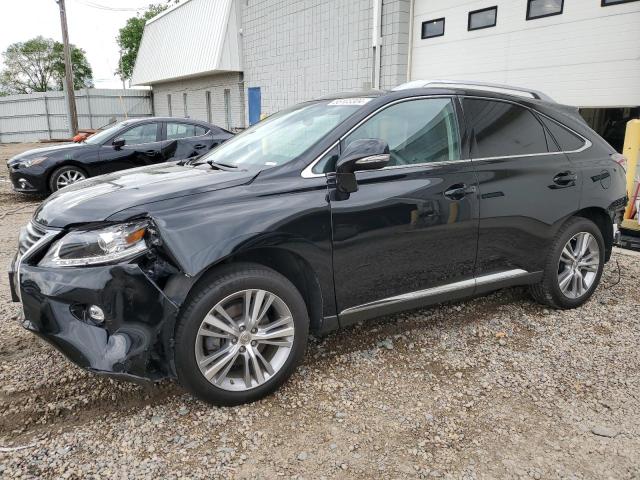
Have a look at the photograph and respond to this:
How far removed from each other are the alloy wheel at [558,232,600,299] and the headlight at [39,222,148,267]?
10.5ft

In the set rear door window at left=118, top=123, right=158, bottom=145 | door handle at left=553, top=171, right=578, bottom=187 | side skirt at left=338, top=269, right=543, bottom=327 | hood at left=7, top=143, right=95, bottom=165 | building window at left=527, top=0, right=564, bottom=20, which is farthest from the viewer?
rear door window at left=118, top=123, right=158, bottom=145

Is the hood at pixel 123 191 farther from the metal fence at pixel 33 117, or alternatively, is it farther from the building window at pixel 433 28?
the metal fence at pixel 33 117

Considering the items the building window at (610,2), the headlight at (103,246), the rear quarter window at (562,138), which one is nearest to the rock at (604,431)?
the rear quarter window at (562,138)

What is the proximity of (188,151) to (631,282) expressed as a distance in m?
7.14

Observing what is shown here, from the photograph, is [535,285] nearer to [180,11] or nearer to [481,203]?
[481,203]

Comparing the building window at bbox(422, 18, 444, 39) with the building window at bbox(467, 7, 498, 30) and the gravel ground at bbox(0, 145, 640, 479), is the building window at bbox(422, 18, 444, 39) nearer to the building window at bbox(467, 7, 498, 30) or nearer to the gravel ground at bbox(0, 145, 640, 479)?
the building window at bbox(467, 7, 498, 30)

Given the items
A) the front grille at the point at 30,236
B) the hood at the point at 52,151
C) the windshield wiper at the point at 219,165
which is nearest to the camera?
the front grille at the point at 30,236

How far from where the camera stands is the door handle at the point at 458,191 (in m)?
3.23

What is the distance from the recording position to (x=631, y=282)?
4.80m

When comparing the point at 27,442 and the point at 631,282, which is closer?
the point at 27,442

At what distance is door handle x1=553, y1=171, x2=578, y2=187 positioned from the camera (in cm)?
375

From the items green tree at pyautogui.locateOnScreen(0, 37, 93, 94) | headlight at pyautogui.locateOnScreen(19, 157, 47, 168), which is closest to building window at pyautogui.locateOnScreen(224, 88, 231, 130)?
headlight at pyautogui.locateOnScreen(19, 157, 47, 168)

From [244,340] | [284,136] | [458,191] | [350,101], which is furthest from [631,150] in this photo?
[244,340]

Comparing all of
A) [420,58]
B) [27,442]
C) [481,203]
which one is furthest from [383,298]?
[420,58]
